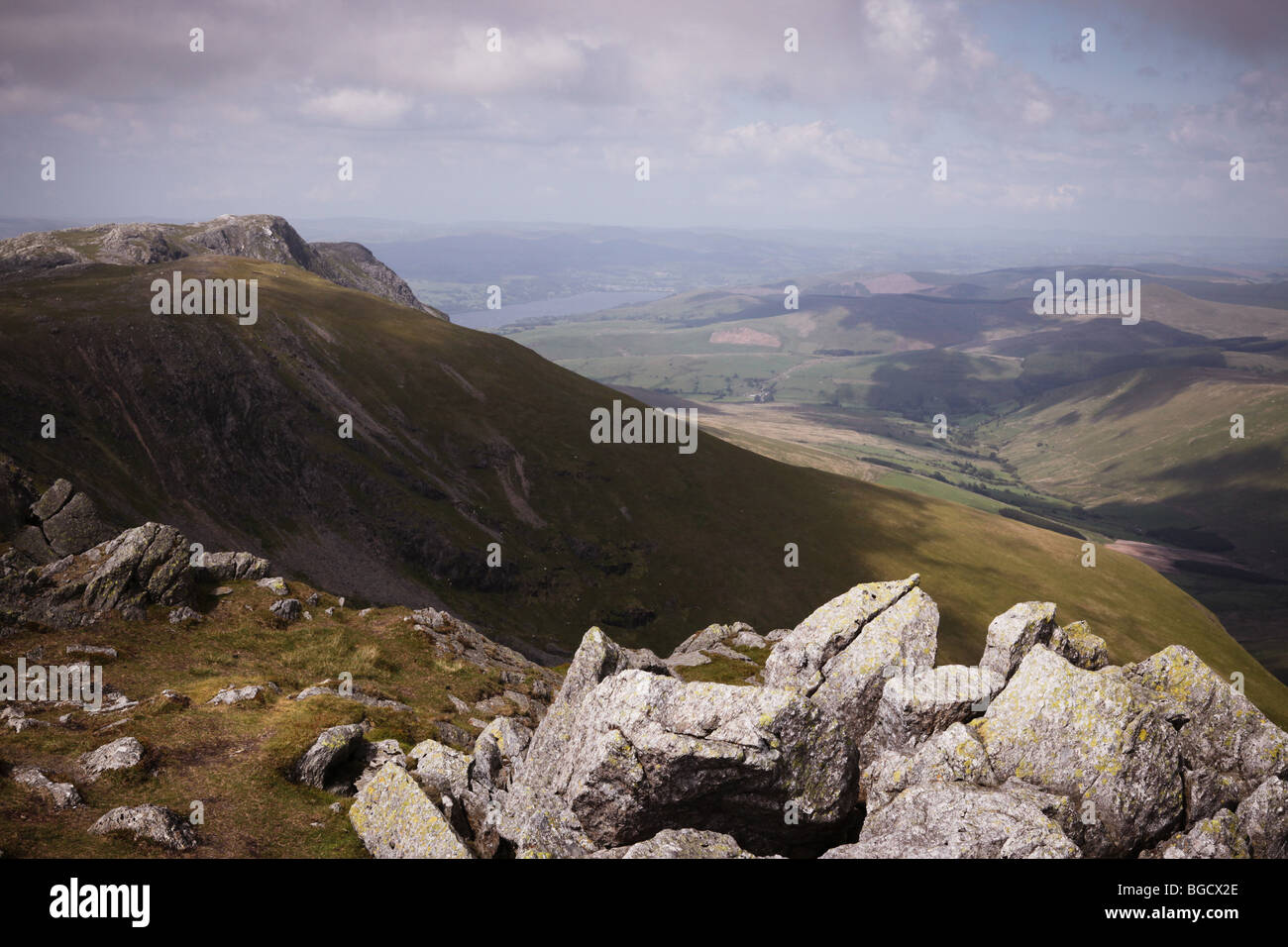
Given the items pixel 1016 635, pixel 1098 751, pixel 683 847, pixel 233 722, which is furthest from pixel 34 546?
pixel 1098 751

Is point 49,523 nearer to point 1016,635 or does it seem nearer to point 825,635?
point 825,635

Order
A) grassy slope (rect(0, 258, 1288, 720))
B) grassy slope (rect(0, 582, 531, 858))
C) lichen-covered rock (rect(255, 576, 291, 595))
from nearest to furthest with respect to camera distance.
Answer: grassy slope (rect(0, 582, 531, 858)) < lichen-covered rock (rect(255, 576, 291, 595)) < grassy slope (rect(0, 258, 1288, 720))

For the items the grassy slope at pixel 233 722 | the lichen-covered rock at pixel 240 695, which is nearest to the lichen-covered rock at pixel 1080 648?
the grassy slope at pixel 233 722

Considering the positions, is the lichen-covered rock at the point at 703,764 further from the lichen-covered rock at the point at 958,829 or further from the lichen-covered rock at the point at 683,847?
the lichen-covered rock at the point at 958,829

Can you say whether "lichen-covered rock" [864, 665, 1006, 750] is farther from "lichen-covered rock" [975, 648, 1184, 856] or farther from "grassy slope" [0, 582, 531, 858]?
"grassy slope" [0, 582, 531, 858]

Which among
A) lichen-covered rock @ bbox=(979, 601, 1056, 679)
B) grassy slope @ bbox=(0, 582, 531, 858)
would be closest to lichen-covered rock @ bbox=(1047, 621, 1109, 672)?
lichen-covered rock @ bbox=(979, 601, 1056, 679)
